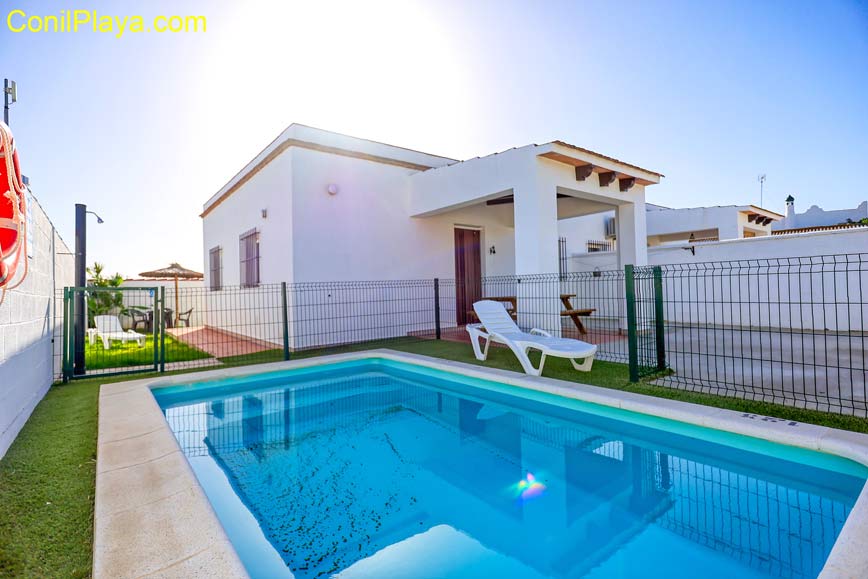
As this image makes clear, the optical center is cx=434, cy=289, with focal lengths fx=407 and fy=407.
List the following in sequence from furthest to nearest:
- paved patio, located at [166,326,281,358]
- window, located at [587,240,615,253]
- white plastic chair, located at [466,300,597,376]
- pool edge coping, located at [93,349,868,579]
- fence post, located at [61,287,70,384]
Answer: window, located at [587,240,615,253] → paved patio, located at [166,326,281,358] → fence post, located at [61,287,70,384] → white plastic chair, located at [466,300,597,376] → pool edge coping, located at [93,349,868,579]

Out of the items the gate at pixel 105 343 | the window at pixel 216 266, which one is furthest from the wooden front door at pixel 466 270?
the window at pixel 216 266

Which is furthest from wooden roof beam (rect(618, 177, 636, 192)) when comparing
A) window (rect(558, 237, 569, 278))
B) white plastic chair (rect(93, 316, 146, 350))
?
white plastic chair (rect(93, 316, 146, 350))

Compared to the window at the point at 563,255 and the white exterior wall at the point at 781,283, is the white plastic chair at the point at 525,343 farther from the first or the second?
the window at the point at 563,255

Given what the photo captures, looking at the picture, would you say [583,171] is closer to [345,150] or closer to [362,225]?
[362,225]

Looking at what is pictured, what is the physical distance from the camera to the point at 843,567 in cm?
161

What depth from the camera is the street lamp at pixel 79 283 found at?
5.79 meters

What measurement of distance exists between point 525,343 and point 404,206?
565 cm

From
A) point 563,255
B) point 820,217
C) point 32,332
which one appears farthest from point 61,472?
point 820,217

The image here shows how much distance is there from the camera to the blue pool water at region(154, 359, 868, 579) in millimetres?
2070

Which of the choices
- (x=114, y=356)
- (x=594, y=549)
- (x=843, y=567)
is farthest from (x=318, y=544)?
(x=114, y=356)

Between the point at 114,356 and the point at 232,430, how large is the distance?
5.33 metres

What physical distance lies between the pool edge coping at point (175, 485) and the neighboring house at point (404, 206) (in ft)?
12.4

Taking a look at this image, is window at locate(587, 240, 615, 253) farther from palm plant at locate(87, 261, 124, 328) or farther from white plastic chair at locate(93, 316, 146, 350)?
palm plant at locate(87, 261, 124, 328)

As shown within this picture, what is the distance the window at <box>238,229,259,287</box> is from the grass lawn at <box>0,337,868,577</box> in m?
4.87
